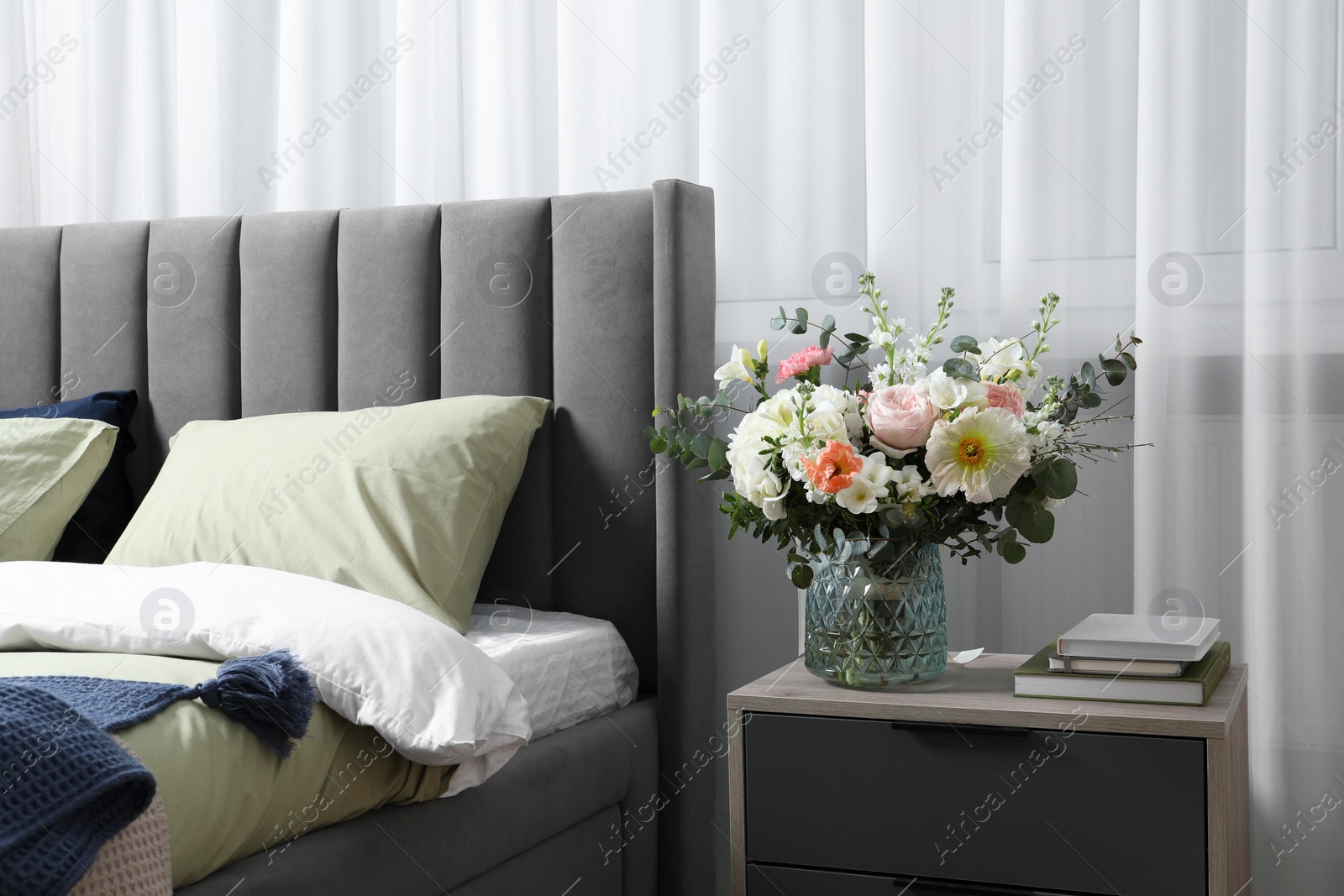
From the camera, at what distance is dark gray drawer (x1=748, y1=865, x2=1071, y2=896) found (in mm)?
1310

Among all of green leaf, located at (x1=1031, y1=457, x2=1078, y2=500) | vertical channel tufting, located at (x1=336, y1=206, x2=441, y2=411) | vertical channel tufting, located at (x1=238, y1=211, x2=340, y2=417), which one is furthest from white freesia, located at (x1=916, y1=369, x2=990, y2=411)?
vertical channel tufting, located at (x1=238, y1=211, x2=340, y2=417)

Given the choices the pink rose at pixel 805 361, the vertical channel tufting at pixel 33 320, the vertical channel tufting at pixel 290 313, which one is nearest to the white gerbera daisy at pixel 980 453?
the pink rose at pixel 805 361

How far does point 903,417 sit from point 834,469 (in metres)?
0.10

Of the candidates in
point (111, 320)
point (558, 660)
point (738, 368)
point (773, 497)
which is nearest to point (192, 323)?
point (111, 320)

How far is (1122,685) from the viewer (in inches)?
51.7

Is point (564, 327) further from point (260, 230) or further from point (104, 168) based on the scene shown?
point (104, 168)

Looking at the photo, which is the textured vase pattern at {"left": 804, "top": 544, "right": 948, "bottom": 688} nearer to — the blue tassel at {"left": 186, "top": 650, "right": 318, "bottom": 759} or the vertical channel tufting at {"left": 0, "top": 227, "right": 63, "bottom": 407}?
the blue tassel at {"left": 186, "top": 650, "right": 318, "bottom": 759}

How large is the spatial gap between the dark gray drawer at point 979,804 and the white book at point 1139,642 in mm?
106

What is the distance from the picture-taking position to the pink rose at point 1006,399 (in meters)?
1.30

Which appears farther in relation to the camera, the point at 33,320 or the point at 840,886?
the point at 33,320

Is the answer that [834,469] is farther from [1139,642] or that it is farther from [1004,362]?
[1139,642]

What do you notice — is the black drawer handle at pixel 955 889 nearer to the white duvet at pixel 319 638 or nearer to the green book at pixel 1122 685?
the green book at pixel 1122 685

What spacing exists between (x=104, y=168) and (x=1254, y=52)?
216 cm

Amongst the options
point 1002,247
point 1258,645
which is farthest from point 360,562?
point 1258,645
